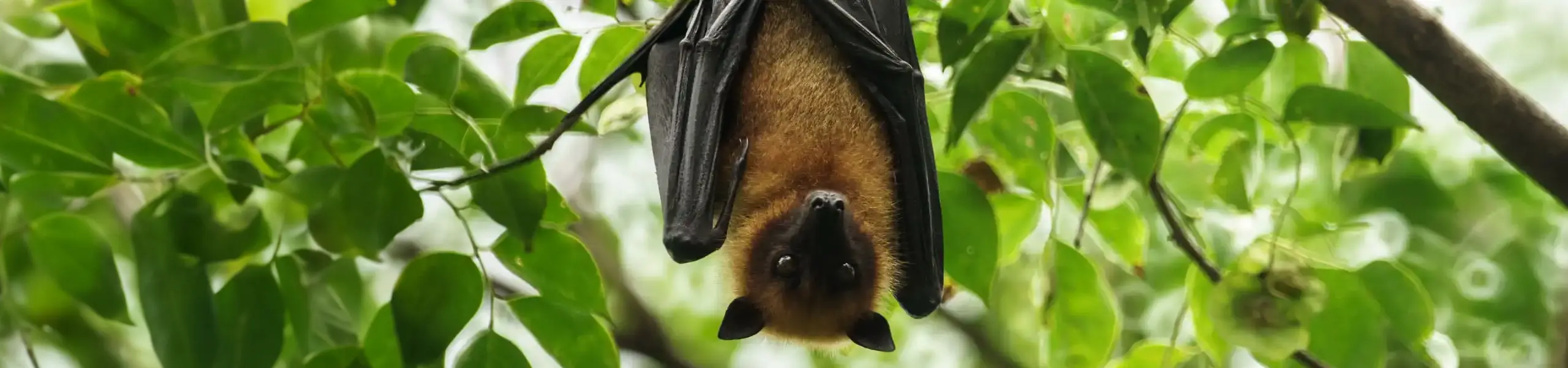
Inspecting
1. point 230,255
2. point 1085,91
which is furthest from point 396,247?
point 1085,91

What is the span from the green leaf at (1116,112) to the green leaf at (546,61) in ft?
3.66

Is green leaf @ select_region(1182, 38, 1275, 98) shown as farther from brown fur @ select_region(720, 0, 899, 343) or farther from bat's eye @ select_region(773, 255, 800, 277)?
bat's eye @ select_region(773, 255, 800, 277)

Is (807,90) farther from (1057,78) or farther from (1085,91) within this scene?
(1057,78)

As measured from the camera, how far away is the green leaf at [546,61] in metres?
2.24

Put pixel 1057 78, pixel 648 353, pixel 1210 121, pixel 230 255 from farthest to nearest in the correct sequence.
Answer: pixel 648 353 → pixel 1057 78 → pixel 1210 121 → pixel 230 255

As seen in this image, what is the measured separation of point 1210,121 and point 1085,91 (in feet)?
1.73

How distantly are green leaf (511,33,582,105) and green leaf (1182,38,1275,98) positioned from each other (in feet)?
4.53

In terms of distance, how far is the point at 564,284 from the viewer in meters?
2.15

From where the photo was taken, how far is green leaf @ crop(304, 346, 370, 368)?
214 cm

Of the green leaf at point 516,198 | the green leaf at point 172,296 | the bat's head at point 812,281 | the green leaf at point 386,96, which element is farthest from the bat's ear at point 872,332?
the green leaf at point 172,296

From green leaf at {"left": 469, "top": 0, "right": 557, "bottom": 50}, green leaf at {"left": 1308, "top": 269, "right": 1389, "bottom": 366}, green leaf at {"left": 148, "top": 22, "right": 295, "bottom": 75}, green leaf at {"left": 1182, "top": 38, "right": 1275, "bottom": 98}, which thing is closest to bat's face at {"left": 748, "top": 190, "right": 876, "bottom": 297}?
green leaf at {"left": 469, "top": 0, "right": 557, "bottom": 50}

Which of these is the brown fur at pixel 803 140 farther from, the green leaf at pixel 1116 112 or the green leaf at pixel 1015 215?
the green leaf at pixel 1116 112

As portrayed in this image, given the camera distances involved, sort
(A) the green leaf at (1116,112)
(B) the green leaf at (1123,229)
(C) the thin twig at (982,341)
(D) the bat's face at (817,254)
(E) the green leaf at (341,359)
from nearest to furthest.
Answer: (A) the green leaf at (1116,112) < (D) the bat's face at (817,254) < (E) the green leaf at (341,359) < (B) the green leaf at (1123,229) < (C) the thin twig at (982,341)

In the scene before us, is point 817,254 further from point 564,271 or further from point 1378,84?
point 1378,84
